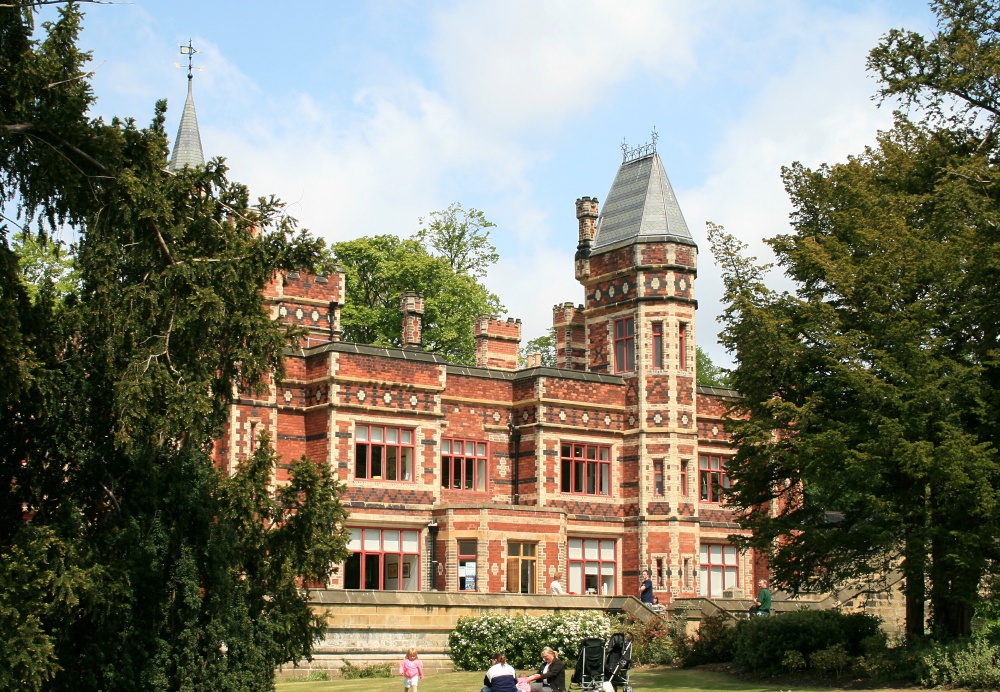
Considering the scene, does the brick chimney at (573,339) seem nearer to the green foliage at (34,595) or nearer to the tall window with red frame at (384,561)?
the tall window with red frame at (384,561)

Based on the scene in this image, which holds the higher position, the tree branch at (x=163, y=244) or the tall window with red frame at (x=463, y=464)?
the tree branch at (x=163, y=244)

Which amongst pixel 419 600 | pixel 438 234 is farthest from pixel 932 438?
pixel 438 234

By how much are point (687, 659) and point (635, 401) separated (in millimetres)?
12174

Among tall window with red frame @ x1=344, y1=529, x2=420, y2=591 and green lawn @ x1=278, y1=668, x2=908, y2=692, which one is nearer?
green lawn @ x1=278, y1=668, x2=908, y2=692

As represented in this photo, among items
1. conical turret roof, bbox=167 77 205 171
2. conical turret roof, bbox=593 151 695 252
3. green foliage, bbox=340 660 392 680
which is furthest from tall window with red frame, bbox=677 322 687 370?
conical turret roof, bbox=167 77 205 171

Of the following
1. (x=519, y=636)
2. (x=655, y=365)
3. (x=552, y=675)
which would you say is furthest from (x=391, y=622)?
(x=655, y=365)

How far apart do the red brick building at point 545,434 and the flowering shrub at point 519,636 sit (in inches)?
262

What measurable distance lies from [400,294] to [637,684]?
31038mm

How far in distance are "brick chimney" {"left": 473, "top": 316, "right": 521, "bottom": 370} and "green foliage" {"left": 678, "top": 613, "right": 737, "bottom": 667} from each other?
14.7m

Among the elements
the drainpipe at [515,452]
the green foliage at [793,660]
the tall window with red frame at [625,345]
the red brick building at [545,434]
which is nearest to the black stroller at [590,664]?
the green foliage at [793,660]

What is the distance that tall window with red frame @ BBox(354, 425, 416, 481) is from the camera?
33875 millimetres

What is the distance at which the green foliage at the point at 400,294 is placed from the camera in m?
52.2

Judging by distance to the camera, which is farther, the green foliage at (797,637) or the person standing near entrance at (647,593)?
the person standing near entrance at (647,593)

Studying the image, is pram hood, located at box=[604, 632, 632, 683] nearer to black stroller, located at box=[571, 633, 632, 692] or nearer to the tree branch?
black stroller, located at box=[571, 633, 632, 692]
